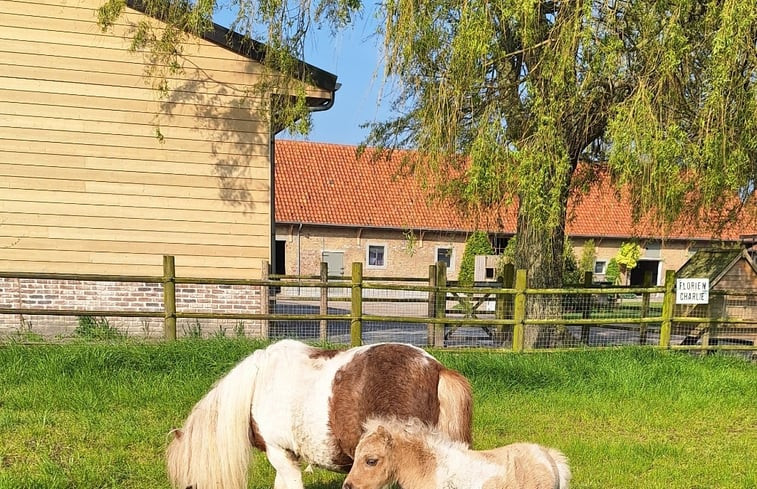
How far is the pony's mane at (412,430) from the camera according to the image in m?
2.48

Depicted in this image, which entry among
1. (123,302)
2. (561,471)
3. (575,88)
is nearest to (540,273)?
(575,88)

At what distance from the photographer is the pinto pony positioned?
2.84m

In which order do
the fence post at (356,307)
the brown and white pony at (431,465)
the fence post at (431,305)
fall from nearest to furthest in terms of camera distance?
the brown and white pony at (431,465)
the fence post at (356,307)
the fence post at (431,305)

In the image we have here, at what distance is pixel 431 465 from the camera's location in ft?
8.00

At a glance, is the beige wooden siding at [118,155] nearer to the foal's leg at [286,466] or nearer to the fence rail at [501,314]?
the fence rail at [501,314]

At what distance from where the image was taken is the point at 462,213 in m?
7.37

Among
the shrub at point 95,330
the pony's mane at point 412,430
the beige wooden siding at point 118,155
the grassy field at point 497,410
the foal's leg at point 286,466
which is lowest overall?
the grassy field at point 497,410

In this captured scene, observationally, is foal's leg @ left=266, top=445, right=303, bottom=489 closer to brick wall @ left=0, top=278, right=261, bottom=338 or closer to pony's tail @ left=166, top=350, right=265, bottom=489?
pony's tail @ left=166, top=350, right=265, bottom=489

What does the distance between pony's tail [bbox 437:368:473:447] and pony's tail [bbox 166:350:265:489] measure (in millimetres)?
1100

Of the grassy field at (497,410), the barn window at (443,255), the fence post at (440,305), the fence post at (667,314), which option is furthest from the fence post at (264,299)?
the barn window at (443,255)

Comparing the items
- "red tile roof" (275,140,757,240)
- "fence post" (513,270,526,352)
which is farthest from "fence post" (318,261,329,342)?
"red tile roof" (275,140,757,240)

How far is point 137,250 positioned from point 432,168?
5.02m

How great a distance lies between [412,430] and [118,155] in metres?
7.49

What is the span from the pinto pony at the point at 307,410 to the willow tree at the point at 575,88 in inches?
136
